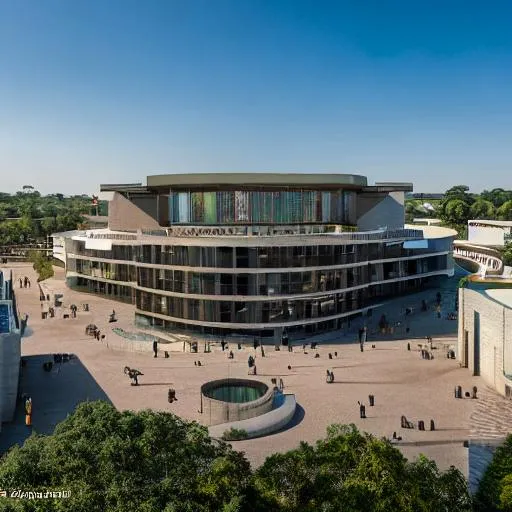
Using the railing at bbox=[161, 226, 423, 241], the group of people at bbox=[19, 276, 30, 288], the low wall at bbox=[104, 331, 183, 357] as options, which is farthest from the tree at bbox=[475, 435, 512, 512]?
the group of people at bbox=[19, 276, 30, 288]

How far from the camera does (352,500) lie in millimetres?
14359

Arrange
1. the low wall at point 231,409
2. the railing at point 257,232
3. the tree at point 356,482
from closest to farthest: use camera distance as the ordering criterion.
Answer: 1. the tree at point 356,482
2. the low wall at point 231,409
3. the railing at point 257,232

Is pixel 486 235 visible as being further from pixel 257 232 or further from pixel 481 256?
pixel 257 232

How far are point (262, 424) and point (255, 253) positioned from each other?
2501 cm

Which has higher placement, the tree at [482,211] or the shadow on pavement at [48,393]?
the tree at [482,211]

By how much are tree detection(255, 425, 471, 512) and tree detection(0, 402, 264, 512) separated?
3.21ft

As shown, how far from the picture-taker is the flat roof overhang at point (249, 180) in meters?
71.9

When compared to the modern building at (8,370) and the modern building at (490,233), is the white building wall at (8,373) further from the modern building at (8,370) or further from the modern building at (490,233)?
the modern building at (490,233)

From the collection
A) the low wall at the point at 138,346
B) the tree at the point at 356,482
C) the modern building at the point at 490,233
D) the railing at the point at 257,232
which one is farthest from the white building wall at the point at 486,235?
the tree at the point at 356,482

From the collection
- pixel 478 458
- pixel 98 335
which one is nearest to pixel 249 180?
pixel 98 335

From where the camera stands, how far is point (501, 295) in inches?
1748

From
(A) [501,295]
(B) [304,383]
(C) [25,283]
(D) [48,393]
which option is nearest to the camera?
(D) [48,393]

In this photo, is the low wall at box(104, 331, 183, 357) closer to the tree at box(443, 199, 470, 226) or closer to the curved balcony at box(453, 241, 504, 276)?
the curved balcony at box(453, 241, 504, 276)

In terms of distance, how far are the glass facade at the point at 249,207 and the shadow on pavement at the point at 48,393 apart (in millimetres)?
30636
